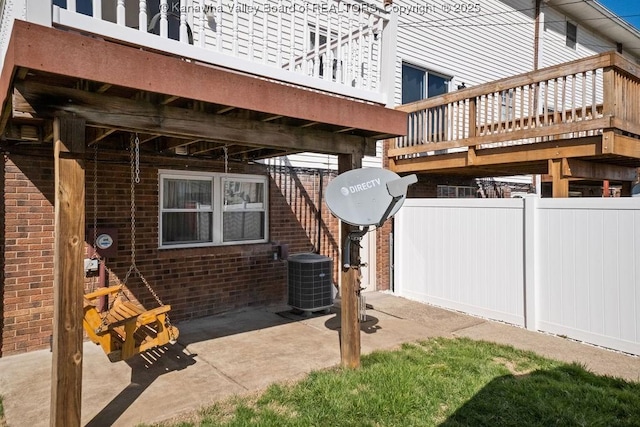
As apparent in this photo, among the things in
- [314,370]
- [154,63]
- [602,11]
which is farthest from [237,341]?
[602,11]

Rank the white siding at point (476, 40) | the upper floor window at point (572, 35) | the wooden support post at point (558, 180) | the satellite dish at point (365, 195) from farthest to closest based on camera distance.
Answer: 1. the upper floor window at point (572, 35)
2. the white siding at point (476, 40)
3. the wooden support post at point (558, 180)
4. the satellite dish at point (365, 195)

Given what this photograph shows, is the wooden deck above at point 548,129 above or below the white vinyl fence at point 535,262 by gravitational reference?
above

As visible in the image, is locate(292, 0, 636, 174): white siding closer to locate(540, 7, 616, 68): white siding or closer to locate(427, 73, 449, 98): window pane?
locate(540, 7, 616, 68): white siding

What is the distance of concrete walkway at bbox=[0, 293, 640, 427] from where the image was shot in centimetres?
389

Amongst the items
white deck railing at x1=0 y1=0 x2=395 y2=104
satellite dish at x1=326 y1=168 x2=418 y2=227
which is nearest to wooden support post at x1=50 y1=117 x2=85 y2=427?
white deck railing at x1=0 y1=0 x2=395 y2=104

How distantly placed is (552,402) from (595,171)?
5.22 meters

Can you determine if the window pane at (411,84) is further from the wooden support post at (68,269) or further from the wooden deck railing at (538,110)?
the wooden support post at (68,269)

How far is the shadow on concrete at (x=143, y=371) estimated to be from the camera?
12.1 feet

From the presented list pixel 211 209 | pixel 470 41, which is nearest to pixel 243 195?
pixel 211 209

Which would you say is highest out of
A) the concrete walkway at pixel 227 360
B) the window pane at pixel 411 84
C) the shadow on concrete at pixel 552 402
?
the window pane at pixel 411 84

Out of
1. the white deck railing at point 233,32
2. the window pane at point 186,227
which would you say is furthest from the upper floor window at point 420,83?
the window pane at point 186,227

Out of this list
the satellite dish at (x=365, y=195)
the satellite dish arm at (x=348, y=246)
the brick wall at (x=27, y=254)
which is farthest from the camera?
the brick wall at (x=27, y=254)

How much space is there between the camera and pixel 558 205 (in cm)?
617

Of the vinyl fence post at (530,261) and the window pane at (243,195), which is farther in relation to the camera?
the window pane at (243,195)
